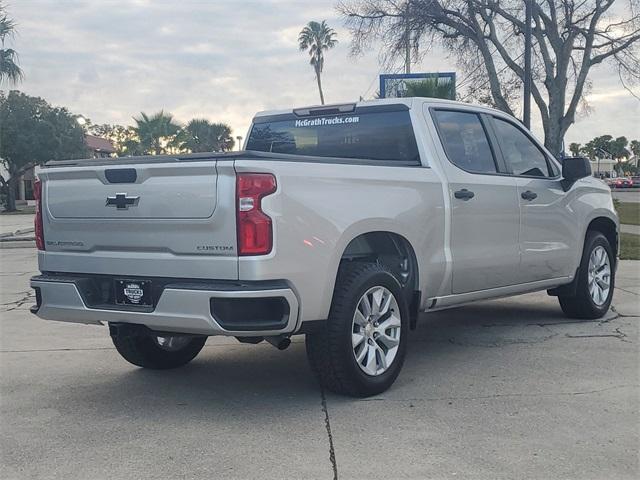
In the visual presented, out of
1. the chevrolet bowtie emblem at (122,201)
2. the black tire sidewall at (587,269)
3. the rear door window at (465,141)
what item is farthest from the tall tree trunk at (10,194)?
the chevrolet bowtie emblem at (122,201)

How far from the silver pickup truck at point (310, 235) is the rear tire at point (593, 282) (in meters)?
0.85

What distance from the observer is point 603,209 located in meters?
7.37

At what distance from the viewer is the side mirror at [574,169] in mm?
6734

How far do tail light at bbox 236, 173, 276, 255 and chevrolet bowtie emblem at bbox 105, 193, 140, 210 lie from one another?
0.74 m

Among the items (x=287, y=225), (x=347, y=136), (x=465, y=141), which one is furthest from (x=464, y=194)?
(x=287, y=225)

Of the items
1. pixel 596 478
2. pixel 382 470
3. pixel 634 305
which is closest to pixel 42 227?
pixel 382 470

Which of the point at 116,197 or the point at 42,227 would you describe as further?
the point at 42,227

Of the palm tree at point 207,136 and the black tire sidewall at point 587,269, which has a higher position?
the palm tree at point 207,136

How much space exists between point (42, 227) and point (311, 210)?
191cm

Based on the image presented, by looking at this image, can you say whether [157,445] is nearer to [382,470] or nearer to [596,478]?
[382,470]

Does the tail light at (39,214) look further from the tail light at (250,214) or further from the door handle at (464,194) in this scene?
the door handle at (464,194)

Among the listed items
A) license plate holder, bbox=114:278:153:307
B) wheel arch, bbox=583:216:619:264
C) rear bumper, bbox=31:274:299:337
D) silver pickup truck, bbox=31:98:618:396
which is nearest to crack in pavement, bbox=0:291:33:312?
silver pickup truck, bbox=31:98:618:396

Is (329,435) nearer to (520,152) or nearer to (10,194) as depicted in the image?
(520,152)

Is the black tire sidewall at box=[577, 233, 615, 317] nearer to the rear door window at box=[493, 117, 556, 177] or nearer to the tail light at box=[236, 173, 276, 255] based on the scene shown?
the rear door window at box=[493, 117, 556, 177]
